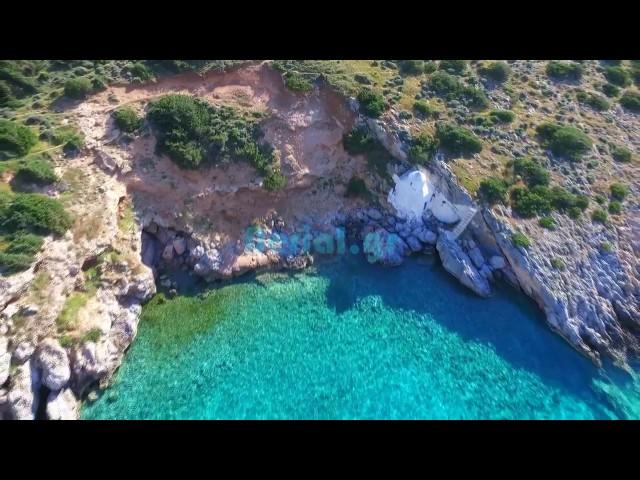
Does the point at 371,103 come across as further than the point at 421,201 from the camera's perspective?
Yes

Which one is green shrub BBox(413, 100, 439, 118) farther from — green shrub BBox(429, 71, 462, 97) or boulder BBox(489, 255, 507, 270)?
boulder BBox(489, 255, 507, 270)

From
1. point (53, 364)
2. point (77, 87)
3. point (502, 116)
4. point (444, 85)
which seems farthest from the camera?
point (444, 85)

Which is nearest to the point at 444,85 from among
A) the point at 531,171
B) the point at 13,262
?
the point at 531,171

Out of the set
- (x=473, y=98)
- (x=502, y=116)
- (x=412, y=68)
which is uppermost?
(x=412, y=68)

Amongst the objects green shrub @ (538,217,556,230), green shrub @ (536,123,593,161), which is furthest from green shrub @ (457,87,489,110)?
green shrub @ (538,217,556,230)

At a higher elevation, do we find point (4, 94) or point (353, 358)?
point (4, 94)

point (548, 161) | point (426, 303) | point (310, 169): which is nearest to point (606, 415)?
point (426, 303)

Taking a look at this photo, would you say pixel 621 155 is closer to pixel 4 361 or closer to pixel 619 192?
pixel 619 192
